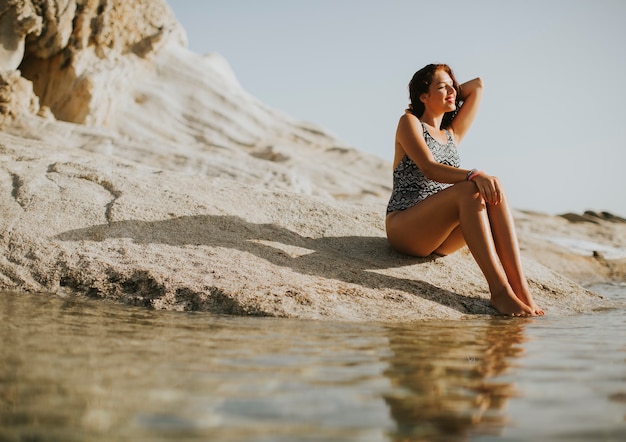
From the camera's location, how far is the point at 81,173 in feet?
16.8

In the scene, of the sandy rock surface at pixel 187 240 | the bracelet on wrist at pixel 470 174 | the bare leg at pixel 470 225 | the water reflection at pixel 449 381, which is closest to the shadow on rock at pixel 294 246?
the sandy rock surface at pixel 187 240

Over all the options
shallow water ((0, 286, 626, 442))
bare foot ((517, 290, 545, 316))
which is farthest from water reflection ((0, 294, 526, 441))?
bare foot ((517, 290, 545, 316))

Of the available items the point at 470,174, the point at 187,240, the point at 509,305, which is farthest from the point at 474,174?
the point at 187,240

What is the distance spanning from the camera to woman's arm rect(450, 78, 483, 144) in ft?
16.3

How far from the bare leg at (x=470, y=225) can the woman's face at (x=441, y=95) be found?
2.87ft

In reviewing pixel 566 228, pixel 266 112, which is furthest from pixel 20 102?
pixel 566 228

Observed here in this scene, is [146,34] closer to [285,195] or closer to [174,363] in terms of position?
[285,195]

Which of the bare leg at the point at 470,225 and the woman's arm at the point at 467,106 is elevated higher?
the woman's arm at the point at 467,106

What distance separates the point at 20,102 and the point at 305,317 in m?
6.82

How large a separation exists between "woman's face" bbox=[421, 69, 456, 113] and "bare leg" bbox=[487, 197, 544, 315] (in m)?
0.99

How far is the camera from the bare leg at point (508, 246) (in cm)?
404

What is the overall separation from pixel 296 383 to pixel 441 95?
330 centimetres

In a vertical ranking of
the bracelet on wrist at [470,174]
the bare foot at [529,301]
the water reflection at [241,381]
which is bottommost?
the water reflection at [241,381]

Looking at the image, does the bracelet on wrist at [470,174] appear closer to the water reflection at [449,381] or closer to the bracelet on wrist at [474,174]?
the bracelet on wrist at [474,174]
